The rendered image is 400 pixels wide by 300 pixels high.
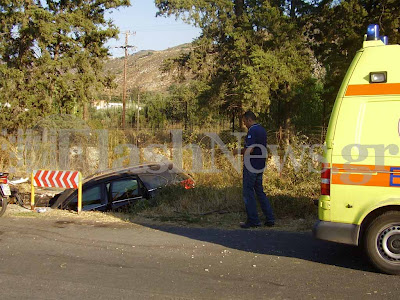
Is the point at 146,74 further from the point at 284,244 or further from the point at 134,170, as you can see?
the point at 284,244

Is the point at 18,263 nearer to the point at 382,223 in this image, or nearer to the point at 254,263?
the point at 254,263

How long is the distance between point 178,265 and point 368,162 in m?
2.71

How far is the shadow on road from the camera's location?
6.33 metres

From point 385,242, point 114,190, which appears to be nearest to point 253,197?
point 385,242

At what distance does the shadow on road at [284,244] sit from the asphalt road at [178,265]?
1cm

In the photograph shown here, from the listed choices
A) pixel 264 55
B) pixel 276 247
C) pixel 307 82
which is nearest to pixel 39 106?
pixel 264 55

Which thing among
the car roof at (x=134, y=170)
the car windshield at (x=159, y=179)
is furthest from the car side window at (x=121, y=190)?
the car windshield at (x=159, y=179)

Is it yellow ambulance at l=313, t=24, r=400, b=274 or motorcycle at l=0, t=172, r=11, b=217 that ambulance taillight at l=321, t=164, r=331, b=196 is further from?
motorcycle at l=0, t=172, r=11, b=217

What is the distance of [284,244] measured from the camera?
7105 millimetres

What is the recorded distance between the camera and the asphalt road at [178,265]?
512 cm

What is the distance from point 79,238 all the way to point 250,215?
292 centimetres

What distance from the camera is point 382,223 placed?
560cm

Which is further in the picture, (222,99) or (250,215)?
(222,99)

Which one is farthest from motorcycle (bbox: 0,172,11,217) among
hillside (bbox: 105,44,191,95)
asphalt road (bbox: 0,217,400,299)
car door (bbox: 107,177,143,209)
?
hillside (bbox: 105,44,191,95)
